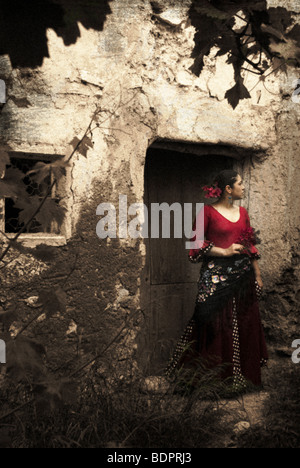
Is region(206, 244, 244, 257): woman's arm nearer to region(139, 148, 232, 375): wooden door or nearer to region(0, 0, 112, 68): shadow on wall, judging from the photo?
region(139, 148, 232, 375): wooden door

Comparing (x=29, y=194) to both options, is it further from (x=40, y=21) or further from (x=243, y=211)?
(x=40, y=21)

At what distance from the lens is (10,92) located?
3.52 m

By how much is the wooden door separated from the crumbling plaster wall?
23.3 inches

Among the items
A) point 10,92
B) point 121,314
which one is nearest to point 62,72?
point 10,92

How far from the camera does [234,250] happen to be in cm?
400

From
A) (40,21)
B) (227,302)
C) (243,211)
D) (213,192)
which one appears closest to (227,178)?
(213,192)

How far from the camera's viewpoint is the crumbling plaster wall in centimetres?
361

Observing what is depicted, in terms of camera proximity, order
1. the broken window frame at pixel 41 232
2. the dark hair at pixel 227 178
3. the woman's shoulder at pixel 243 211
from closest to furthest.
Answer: the broken window frame at pixel 41 232 < the dark hair at pixel 227 178 < the woman's shoulder at pixel 243 211

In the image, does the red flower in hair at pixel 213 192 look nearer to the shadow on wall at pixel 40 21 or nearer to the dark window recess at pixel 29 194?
the dark window recess at pixel 29 194

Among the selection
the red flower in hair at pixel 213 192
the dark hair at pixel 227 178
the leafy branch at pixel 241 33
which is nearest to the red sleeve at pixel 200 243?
the red flower in hair at pixel 213 192

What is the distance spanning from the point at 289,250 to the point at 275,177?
0.60 metres

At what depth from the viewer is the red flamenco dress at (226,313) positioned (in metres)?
4.02

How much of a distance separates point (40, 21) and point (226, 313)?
9.35 feet

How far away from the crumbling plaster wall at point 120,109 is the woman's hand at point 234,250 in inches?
24.5
